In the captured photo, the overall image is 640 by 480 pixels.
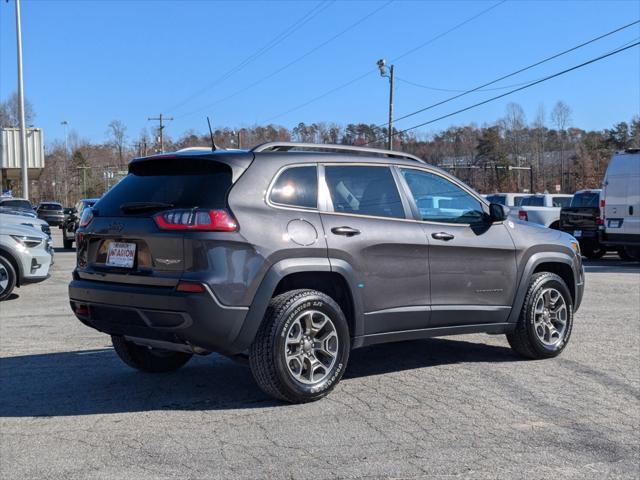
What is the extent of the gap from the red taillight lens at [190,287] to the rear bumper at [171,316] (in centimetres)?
3

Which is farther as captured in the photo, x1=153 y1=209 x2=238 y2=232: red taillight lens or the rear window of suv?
the rear window of suv

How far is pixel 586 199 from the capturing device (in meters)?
20.4

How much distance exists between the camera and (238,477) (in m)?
3.86

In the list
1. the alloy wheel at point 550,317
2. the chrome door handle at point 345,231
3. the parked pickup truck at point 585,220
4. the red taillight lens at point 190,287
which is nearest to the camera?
the red taillight lens at point 190,287

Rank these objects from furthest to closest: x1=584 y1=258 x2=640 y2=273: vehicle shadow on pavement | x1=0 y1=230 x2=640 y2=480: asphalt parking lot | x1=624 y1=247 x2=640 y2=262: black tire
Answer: x1=624 y1=247 x2=640 y2=262: black tire
x1=584 y1=258 x2=640 y2=273: vehicle shadow on pavement
x1=0 y1=230 x2=640 y2=480: asphalt parking lot

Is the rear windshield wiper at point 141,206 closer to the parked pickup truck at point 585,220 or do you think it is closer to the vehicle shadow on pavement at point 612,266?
the vehicle shadow on pavement at point 612,266

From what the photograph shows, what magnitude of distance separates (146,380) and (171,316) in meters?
1.43

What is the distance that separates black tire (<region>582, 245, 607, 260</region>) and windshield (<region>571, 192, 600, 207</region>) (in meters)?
1.28

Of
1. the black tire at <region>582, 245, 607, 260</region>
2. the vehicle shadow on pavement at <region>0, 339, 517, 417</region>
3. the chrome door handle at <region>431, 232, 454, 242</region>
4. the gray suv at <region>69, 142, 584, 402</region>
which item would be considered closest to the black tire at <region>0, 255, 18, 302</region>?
the vehicle shadow on pavement at <region>0, 339, 517, 417</region>

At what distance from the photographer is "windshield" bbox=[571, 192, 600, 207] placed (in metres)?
20.2

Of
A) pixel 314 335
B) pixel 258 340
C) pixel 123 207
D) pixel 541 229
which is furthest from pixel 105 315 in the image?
pixel 541 229

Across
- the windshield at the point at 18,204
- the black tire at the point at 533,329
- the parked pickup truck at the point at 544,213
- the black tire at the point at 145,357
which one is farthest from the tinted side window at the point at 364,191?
the windshield at the point at 18,204

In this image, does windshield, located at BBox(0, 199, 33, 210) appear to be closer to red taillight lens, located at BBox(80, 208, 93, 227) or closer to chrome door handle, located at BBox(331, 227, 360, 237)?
red taillight lens, located at BBox(80, 208, 93, 227)

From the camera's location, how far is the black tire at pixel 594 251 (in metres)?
20.7
